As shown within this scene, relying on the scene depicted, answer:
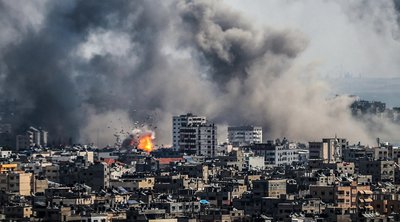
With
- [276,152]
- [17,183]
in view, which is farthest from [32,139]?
[17,183]

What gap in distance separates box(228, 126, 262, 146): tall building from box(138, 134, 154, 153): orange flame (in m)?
6.23

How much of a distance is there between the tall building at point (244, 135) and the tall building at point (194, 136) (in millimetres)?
5180

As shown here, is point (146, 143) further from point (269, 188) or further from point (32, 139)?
point (269, 188)

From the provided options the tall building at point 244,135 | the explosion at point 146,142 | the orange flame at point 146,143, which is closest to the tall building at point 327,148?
the explosion at point 146,142

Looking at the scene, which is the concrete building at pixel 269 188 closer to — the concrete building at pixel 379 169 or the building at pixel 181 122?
the concrete building at pixel 379 169

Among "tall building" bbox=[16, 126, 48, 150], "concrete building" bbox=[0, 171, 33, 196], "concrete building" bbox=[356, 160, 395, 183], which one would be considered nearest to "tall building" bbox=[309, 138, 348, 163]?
"concrete building" bbox=[356, 160, 395, 183]

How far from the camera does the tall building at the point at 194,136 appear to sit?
118 meters

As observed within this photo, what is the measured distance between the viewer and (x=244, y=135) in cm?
12975

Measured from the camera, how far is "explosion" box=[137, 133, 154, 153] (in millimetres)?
121512

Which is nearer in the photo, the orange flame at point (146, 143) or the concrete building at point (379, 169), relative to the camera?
the concrete building at point (379, 169)

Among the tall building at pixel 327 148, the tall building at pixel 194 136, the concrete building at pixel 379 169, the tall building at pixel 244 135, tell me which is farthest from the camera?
the tall building at pixel 244 135

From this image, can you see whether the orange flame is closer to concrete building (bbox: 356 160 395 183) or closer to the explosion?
the explosion

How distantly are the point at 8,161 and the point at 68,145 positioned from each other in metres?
23.9

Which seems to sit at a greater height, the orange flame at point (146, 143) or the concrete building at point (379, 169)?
the orange flame at point (146, 143)
